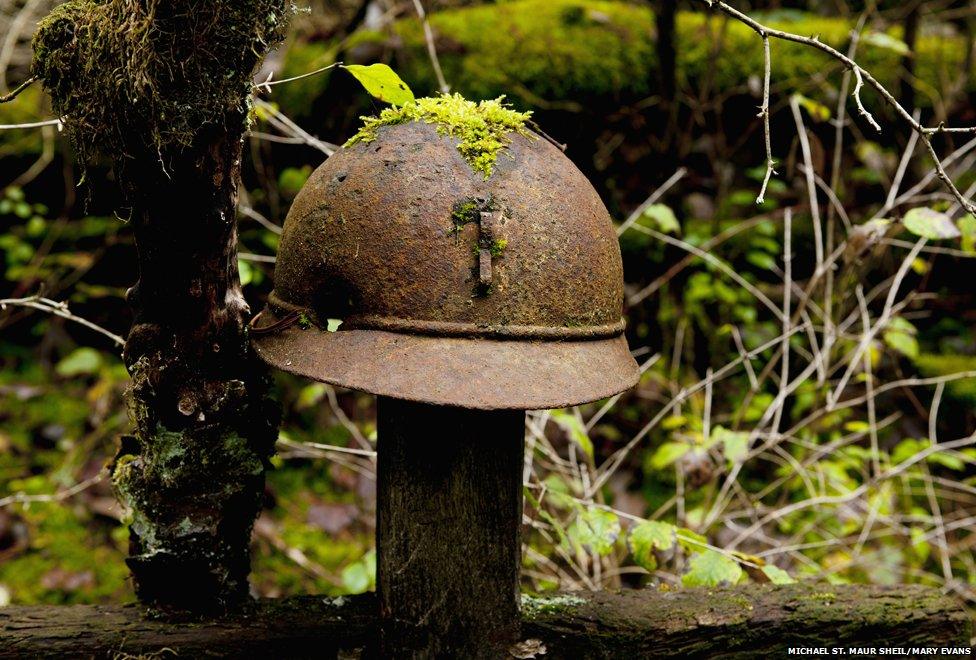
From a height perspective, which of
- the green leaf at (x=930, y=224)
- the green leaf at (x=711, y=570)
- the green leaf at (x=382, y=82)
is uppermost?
the green leaf at (x=382, y=82)

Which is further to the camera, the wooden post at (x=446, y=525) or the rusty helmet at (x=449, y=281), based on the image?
the wooden post at (x=446, y=525)

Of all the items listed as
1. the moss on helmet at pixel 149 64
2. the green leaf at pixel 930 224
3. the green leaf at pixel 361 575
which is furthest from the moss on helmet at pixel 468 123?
the green leaf at pixel 361 575

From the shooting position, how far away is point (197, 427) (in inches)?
70.2

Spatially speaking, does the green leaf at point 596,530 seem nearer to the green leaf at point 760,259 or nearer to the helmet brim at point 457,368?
the helmet brim at point 457,368

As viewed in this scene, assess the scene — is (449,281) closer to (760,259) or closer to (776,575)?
(776,575)

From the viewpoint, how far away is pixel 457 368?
1.40m

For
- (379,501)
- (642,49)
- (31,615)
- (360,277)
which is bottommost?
(31,615)

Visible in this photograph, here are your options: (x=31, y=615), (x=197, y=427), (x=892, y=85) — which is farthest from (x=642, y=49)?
(x=31, y=615)

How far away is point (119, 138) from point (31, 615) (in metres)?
1.22

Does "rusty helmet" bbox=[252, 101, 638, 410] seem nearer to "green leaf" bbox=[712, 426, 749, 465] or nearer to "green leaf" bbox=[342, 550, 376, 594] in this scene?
"green leaf" bbox=[712, 426, 749, 465]

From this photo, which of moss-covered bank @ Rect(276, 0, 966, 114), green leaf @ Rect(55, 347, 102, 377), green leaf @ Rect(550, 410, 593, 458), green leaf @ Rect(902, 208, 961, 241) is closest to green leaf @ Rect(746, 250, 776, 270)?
moss-covered bank @ Rect(276, 0, 966, 114)

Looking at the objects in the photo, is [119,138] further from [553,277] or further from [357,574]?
[357,574]

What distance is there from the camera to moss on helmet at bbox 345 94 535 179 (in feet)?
5.05

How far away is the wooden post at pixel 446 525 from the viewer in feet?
5.52
